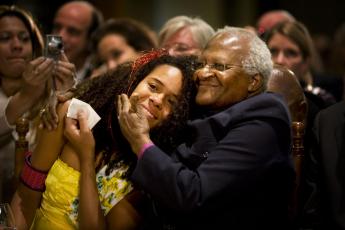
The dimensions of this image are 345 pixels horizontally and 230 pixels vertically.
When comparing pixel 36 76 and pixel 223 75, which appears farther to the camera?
pixel 36 76

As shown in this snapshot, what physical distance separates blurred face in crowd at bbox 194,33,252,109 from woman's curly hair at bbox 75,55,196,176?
141 mm

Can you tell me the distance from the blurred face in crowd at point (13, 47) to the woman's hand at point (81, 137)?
0.79 metres

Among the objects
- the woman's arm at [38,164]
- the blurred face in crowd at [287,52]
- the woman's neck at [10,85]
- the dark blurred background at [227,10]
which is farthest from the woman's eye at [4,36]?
the dark blurred background at [227,10]

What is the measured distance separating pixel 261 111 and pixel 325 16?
532 cm

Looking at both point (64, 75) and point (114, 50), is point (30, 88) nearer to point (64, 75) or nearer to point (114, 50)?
point (64, 75)

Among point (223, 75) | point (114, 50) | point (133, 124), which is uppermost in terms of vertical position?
point (223, 75)

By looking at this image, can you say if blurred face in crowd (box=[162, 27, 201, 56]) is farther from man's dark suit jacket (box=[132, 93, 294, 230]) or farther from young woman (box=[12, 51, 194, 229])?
man's dark suit jacket (box=[132, 93, 294, 230])

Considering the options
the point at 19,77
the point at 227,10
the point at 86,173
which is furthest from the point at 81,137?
the point at 227,10

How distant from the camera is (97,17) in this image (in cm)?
436

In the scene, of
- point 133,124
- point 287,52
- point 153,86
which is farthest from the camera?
point 287,52

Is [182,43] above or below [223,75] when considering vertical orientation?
below

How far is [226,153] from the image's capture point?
2113 mm

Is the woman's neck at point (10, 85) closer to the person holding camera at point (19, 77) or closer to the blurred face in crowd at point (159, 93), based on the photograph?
the person holding camera at point (19, 77)

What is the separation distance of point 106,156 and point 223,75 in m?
0.56
